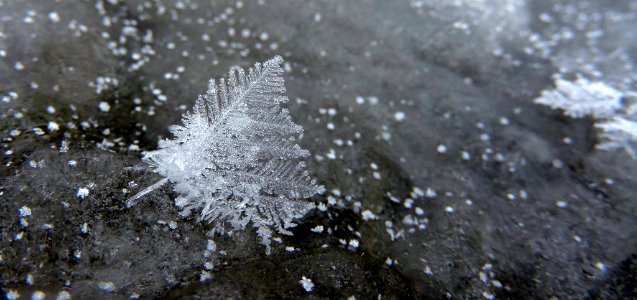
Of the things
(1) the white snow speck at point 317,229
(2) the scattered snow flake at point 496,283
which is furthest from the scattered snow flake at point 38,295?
(2) the scattered snow flake at point 496,283

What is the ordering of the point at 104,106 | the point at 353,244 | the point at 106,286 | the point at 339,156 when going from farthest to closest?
the point at 339,156 → the point at 104,106 → the point at 353,244 → the point at 106,286

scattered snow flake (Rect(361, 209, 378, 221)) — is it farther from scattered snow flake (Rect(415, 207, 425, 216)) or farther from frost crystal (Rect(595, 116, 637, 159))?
frost crystal (Rect(595, 116, 637, 159))

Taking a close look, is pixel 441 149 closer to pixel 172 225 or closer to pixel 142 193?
pixel 172 225

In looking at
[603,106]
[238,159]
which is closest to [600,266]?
[603,106]

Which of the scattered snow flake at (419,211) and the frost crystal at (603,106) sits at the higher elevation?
the frost crystal at (603,106)

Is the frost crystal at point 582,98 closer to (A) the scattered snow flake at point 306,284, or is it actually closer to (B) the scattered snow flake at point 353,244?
(B) the scattered snow flake at point 353,244

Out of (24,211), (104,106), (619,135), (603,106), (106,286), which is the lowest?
(106,286)
